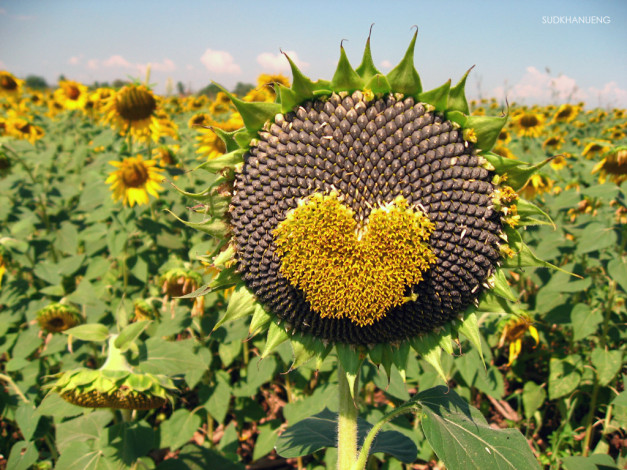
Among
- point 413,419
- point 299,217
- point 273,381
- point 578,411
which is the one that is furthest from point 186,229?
point 578,411

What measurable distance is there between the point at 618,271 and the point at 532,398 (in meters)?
1.31

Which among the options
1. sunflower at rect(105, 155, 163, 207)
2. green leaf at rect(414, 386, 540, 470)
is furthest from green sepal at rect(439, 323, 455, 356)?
sunflower at rect(105, 155, 163, 207)

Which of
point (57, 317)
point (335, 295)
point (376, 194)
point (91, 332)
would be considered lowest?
point (57, 317)

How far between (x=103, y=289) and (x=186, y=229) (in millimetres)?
992

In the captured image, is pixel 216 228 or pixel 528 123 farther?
pixel 528 123

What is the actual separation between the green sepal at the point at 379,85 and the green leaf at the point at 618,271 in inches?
106

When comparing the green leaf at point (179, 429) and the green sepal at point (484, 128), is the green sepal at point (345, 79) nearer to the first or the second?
the green sepal at point (484, 128)

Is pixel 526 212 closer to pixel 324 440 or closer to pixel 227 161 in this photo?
pixel 227 161

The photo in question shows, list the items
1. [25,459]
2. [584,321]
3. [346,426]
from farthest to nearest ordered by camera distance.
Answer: [584,321], [25,459], [346,426]

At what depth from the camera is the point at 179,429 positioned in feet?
10.5

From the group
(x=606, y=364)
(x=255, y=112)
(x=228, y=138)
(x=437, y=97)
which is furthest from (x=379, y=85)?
(x=606, y=364)

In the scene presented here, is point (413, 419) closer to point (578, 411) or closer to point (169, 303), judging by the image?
point (578, 411)

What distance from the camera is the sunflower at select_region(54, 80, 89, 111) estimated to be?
27.5ft

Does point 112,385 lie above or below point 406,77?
below
